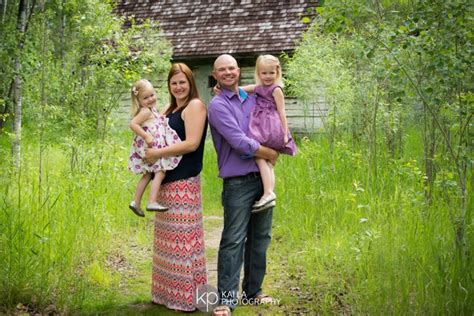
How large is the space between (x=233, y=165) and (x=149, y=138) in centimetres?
72

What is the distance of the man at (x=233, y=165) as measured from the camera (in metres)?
4.54

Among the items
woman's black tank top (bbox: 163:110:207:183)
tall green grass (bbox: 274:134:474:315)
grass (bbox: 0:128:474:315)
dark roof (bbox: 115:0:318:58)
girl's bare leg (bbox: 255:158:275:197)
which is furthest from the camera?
dark roof (bbox: 115:0:318:58)

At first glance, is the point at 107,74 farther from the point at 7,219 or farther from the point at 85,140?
the point at 7,219

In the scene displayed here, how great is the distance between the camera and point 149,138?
4781mm

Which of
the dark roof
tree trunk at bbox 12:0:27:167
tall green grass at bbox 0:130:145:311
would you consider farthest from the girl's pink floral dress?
the dark roof

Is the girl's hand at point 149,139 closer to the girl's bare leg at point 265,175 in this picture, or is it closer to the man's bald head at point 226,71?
the man's bald head at point 226,71

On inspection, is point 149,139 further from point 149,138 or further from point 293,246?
point 293,246

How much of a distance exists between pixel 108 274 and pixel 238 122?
2195 mm

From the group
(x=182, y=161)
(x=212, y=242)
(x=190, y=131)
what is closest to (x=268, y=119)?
(x=190, y=131)

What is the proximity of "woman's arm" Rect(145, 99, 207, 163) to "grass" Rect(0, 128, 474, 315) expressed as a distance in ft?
4.22

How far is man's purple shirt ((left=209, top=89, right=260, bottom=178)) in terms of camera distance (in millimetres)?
4496

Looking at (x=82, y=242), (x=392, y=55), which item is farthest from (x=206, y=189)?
(x=392, y=55)

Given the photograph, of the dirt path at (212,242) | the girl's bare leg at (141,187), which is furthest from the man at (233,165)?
the dirt path at (212,242)

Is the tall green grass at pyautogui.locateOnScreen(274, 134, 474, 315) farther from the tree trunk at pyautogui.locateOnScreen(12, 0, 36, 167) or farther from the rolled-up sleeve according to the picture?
the tree trunk at pyautogui.locateOnScreen(12, 0, 36, 167)
